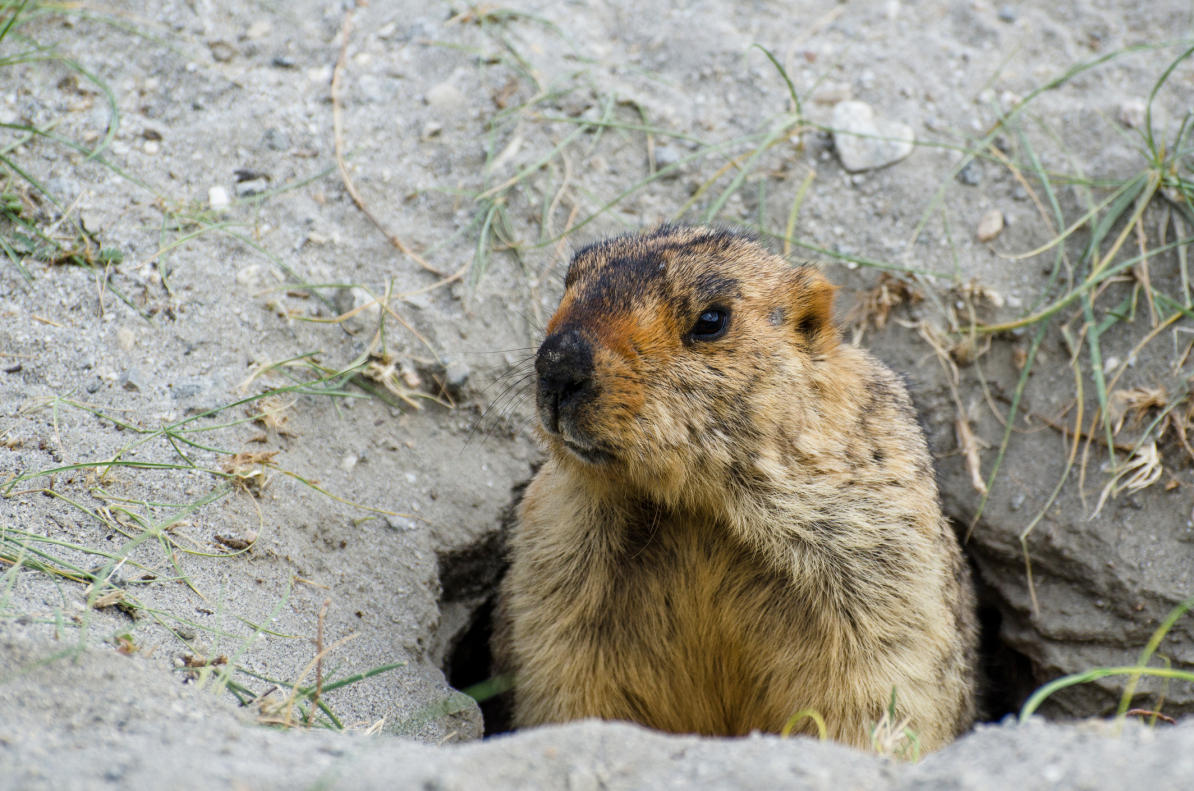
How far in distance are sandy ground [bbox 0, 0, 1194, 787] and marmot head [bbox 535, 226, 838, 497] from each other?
2.38 ft

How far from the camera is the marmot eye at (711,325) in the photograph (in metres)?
3.55

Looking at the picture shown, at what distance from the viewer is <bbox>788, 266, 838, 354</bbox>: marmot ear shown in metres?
3.86

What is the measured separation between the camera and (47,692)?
2516 millimetres

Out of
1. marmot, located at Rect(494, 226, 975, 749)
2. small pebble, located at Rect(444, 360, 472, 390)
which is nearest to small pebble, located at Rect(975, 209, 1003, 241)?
marmot, located at Rect(494, 226, 975, 749)

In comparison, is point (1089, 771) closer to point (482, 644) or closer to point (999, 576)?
point (999, 576)

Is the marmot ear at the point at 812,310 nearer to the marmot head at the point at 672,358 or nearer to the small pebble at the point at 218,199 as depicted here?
the marmot head at the point at 672,358

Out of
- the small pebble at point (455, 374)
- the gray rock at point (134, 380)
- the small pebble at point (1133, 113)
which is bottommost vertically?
the small pebble at point (455, 374)

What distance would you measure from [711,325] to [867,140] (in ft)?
8.41

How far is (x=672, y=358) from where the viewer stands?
11.2 feet

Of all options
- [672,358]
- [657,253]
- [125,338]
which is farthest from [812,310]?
[125,338]

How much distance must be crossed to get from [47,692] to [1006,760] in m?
2.21

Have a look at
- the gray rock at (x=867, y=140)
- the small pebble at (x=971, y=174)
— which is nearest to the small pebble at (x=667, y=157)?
the gray rock at (x=867, y=140)

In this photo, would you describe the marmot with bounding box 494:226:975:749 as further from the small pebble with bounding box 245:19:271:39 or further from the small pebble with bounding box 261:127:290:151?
the small pebble with bounding box 245:19:271:39

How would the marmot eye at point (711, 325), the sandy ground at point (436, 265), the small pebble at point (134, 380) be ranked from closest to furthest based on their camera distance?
the marmot eye at point (711, 325) < the sandy ground at point (436, 265) < the small pebble at point (134, 380)
